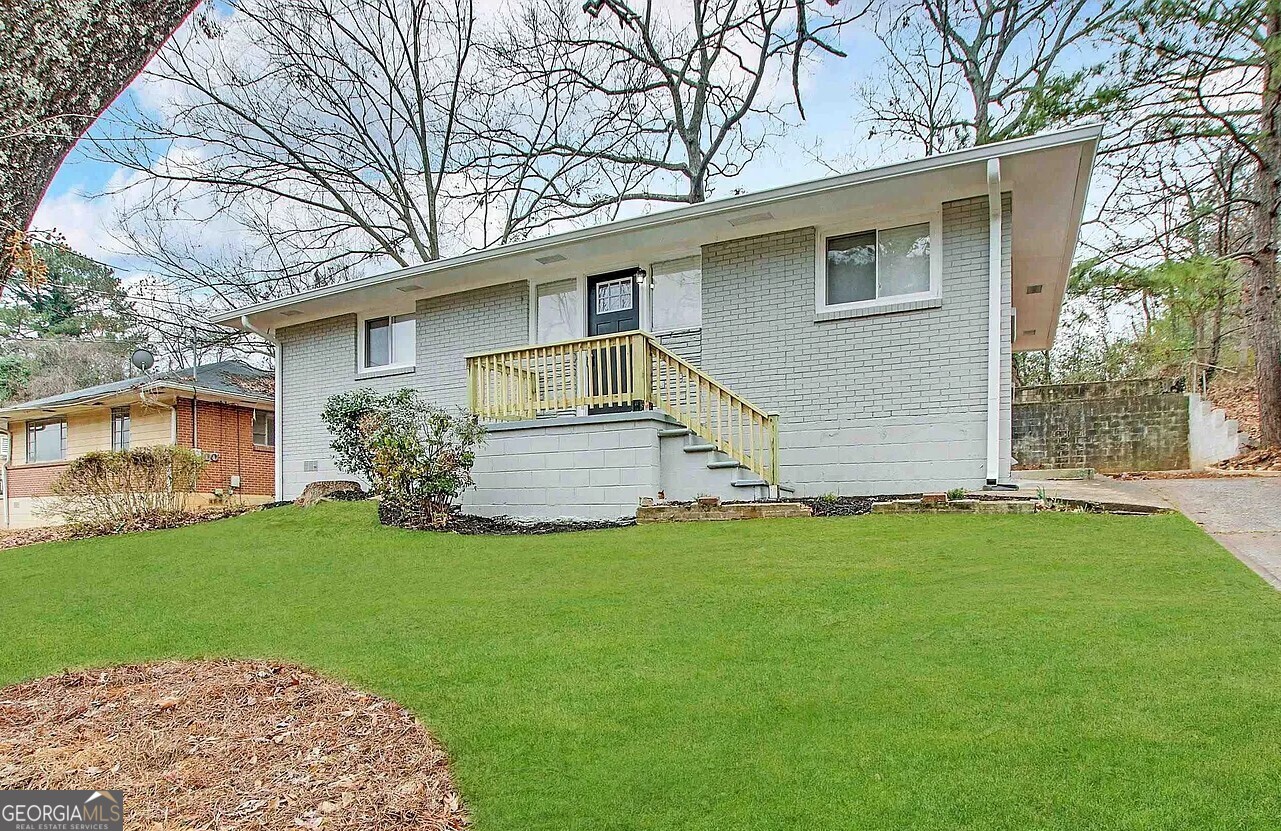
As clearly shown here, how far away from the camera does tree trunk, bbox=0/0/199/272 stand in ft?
5.17

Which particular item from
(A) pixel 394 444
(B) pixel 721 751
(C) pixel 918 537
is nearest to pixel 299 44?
(A) pixel 394 444

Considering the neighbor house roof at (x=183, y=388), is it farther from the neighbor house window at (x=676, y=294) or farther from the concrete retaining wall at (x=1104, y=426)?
the concrete retaining wall at (x=1104, y=426)

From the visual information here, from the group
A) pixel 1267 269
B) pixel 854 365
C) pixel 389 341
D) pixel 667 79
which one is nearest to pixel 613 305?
pixel 854 365

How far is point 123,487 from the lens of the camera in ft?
33.9

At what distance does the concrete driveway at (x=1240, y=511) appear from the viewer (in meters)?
4.60

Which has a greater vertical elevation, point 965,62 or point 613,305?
point 965,62

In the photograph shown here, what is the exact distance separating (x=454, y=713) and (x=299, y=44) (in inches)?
784

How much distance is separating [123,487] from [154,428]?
849cm

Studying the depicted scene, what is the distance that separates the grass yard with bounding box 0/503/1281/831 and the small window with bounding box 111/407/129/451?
574 inches

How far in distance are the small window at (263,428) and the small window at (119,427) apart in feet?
10.0

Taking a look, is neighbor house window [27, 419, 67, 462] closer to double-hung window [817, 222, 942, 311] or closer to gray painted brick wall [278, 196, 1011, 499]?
gray painted brick wall [278, 196, 1011, 499]

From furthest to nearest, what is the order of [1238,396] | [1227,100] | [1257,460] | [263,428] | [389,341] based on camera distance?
[263,428] → [1238,396] → [389,341] → [1227,100] → [1257,460]

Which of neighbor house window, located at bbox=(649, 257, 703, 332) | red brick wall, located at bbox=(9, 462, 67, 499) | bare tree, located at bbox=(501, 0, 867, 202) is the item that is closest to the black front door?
neighbor house window, located at bbox=(649, 257, 703, 332)

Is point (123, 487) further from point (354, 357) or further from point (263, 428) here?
point (263, 428)
